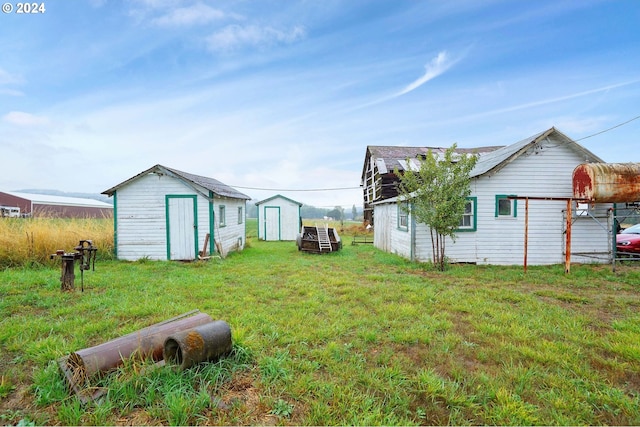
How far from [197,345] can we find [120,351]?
84 cm

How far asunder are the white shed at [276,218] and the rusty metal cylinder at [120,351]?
17593 millimetres

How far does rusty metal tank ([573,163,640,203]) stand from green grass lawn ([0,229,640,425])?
9.47ft

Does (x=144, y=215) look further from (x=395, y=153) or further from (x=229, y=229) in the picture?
(x=395, y=153)

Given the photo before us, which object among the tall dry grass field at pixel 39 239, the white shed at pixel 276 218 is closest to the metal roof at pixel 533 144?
the white shed at pixel 276 218

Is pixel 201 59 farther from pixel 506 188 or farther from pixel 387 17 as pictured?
pixel 506 188

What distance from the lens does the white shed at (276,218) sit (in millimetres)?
20891

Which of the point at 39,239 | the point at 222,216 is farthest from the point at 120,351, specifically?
the point at 222,216

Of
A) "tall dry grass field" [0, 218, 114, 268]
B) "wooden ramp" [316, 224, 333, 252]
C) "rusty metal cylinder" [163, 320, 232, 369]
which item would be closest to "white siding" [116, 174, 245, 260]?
"tall dry grass field" [0, 218, 114, 268]

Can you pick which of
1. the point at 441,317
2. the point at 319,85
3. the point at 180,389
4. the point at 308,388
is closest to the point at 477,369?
the point at 441,317

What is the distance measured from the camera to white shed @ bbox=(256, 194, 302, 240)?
20.9 metres

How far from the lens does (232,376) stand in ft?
9.59

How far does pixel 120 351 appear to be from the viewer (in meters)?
2.87

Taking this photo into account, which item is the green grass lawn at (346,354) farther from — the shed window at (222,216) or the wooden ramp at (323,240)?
the wooden ramp at (323,240)

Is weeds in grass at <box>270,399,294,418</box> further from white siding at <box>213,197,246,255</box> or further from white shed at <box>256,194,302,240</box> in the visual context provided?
white shed at <box>256,194,302,240</box>
